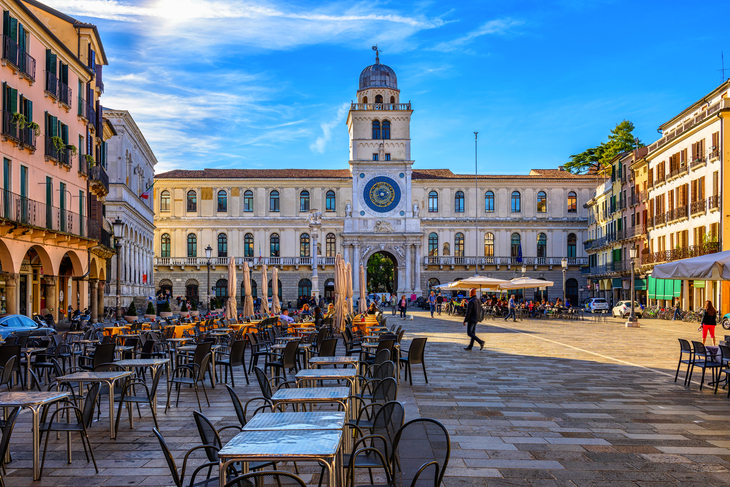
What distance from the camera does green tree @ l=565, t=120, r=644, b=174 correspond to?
2559 inches

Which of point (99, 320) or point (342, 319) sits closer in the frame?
point (342, 319)

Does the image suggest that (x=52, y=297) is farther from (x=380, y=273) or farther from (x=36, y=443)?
(x=380, y=273)

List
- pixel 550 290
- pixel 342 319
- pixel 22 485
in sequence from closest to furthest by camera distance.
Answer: pixel 22 485
pixel 342 319
pixel 550 290

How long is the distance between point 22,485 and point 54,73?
2233cm

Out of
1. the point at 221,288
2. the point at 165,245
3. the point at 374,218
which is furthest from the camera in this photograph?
the point at 165,245

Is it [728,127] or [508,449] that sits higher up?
[728,127]

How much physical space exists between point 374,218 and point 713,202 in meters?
33.9

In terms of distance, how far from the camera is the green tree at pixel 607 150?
6500cm

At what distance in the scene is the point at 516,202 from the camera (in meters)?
66.9

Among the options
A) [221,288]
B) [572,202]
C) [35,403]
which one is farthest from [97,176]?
[572,202]

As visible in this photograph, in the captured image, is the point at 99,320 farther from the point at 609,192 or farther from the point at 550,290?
the point at 550,290

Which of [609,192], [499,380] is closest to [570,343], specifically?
[499,380]

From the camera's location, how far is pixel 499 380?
12031mm

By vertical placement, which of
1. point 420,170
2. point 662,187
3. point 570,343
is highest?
point 420,170
